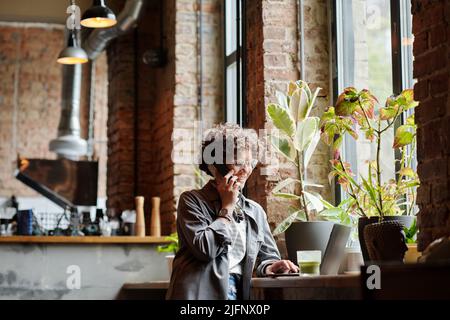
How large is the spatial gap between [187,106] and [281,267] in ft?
9.31

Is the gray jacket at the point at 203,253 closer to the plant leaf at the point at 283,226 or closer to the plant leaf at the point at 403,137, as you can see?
the plant leaf at the point at 283,226

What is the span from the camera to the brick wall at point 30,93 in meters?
10.5

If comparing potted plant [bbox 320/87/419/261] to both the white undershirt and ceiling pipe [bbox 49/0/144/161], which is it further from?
ceiling pipe [bbox 49/0/144/161]

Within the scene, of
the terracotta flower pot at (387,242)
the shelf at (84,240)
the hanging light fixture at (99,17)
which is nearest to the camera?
the terracotta flower pot at (387,242)

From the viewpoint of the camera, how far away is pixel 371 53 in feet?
13.0

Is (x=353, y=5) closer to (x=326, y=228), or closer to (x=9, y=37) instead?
(x=326, y=228)

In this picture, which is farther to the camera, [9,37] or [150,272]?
[9,37]

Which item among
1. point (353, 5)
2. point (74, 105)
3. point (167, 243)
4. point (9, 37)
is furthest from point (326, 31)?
point (9, 37)

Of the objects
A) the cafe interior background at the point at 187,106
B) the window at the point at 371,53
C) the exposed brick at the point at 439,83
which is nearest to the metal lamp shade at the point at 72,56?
the cafe interior background at the point at 187,106

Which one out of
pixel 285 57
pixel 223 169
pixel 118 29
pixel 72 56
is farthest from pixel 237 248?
pixel 118 29

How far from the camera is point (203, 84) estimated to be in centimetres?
583

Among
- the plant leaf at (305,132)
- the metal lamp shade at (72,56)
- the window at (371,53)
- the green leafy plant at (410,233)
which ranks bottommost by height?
the green leafy plant at (410,233)

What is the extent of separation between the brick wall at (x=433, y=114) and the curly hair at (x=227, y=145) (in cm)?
64
